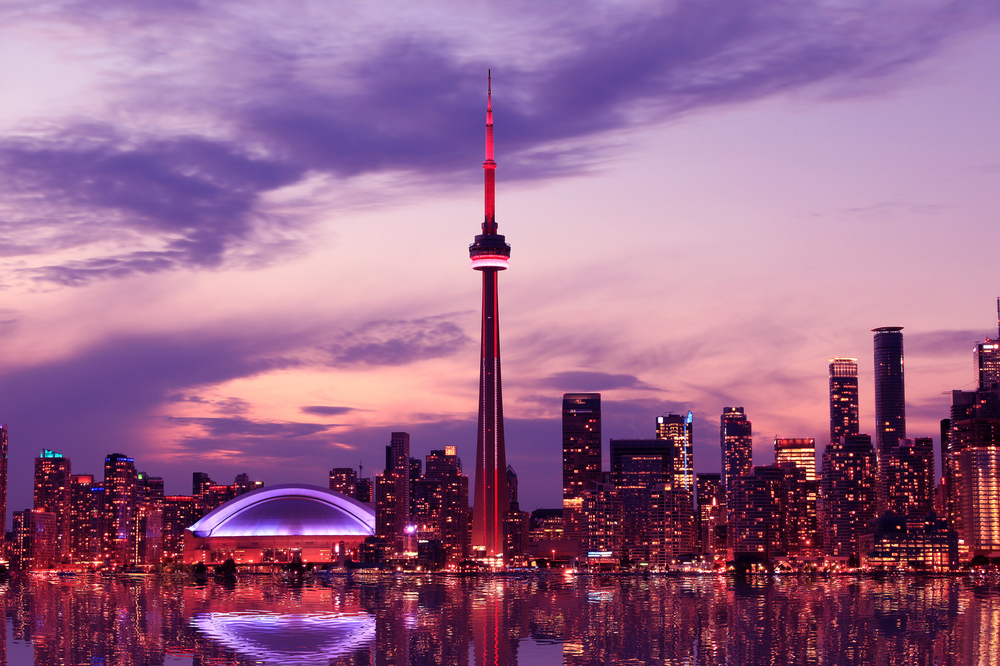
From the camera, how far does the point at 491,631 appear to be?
82.8 metres

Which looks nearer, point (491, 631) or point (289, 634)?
point (289, 634)

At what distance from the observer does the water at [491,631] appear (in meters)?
65.1

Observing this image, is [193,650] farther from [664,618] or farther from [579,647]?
[664,618]

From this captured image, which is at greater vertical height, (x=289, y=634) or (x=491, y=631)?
(x=289, y=634)

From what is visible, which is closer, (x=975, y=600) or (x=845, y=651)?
(x=845, y=651)

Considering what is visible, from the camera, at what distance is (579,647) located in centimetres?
7050

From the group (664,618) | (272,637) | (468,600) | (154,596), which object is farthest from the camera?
(154,596)

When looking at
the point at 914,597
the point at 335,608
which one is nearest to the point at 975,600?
the point at 914,597

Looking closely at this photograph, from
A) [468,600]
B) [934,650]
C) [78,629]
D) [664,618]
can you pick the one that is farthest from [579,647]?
[468,600]

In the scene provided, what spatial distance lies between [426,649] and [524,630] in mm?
17024

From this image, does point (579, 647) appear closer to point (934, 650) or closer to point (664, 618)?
point (934, 650)

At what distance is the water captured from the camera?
2562 inches

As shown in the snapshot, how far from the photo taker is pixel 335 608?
113750mm

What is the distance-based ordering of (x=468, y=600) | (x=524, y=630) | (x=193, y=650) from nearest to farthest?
(x=193, y=650), (x=524, y=630), (x=468, y=600)
